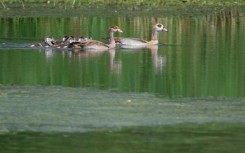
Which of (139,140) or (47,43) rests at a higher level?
(139,140)

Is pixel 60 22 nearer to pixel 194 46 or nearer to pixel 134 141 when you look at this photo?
pixel 194 46

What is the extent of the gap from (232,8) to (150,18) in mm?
4134

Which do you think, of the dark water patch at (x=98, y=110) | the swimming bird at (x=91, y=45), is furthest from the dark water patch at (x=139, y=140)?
the swimming bird at (x=91, y=45)

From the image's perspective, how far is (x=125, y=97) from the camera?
13711 mm

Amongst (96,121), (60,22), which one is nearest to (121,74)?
(96,121)

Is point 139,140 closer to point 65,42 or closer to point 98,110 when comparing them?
point 98,110

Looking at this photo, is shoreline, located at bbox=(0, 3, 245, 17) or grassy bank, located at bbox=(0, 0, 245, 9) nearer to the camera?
shoreline, located at bbox=(0, 3, 245, 17)

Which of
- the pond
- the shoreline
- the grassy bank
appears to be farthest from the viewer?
the grassy bank

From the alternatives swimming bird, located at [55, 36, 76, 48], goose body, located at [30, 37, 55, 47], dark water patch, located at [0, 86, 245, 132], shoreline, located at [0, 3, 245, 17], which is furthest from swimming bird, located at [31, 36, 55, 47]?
dark water patch, located at [0, 86, 245, 132]

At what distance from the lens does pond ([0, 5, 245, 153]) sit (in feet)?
35.9

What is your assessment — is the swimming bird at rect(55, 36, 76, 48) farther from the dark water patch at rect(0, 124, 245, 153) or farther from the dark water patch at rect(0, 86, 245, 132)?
the dark water patch at rect(0, 124, 245, 153)

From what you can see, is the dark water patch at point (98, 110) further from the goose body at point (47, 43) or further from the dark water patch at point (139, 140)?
the goose body at point (47, 43)

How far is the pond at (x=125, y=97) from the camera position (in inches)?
431

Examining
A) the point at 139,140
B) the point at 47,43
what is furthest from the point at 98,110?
the point at 47,43
